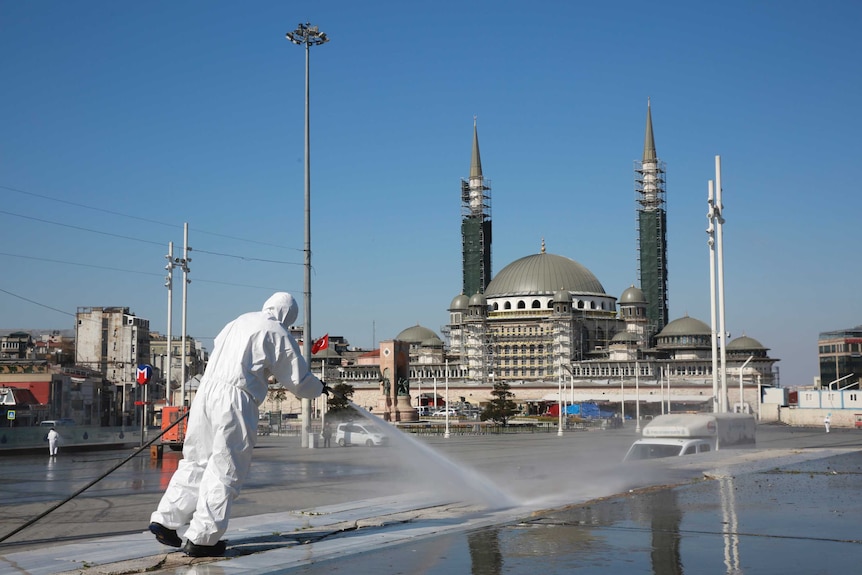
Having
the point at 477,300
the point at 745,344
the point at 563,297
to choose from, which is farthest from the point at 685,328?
the point at 477,300

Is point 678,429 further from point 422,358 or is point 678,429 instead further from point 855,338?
point 855,338

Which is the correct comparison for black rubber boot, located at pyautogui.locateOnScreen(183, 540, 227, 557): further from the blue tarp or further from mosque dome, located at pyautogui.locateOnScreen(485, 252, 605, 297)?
mosque dome, located at pyautogui.locateOnScreen(485, 252, 605, 297)

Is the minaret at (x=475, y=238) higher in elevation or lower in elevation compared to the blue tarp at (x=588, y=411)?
higher

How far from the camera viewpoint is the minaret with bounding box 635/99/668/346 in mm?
129125

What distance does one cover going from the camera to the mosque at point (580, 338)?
114 metres

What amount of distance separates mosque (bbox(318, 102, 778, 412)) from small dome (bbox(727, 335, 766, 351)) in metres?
0.13

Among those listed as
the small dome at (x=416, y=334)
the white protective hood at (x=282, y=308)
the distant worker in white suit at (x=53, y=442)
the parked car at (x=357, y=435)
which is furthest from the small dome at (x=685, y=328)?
the white protective hood at (x=282, y=308)

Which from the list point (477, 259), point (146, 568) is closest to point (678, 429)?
point (146, 568)

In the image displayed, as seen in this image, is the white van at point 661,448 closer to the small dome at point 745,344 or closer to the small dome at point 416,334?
the small dome at point 745,344

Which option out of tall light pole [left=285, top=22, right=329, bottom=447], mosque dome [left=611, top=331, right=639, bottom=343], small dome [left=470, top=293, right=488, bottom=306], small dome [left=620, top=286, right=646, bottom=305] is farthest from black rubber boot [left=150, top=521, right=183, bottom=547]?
small dome [left=620, top=286, right=646, bottom=305]

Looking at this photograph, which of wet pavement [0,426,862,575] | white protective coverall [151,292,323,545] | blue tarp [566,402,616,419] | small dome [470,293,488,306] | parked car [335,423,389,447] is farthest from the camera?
small dome [470,293,488,306]

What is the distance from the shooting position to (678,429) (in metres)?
21.8

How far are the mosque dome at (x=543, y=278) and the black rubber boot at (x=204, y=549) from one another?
4740 inches

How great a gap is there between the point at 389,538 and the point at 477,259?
442 ft
